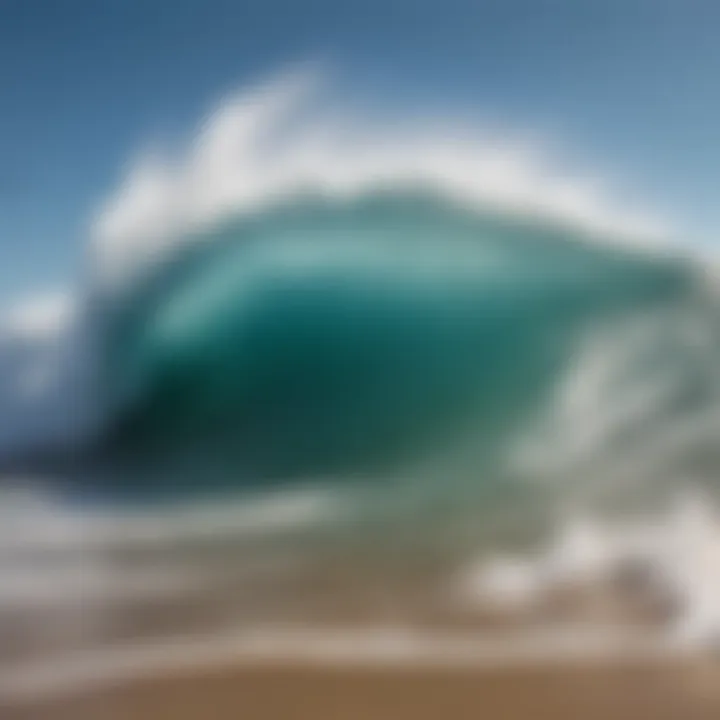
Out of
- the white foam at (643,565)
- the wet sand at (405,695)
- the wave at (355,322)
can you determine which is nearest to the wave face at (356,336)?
the wave at (355,322)

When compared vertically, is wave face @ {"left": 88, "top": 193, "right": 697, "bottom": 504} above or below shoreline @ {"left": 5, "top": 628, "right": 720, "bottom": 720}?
above

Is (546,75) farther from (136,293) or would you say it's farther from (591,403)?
(136,293)

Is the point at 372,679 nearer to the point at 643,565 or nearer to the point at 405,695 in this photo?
the point at 405,695

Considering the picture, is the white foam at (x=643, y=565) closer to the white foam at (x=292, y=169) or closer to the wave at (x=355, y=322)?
the wave at (x=355, y=322)

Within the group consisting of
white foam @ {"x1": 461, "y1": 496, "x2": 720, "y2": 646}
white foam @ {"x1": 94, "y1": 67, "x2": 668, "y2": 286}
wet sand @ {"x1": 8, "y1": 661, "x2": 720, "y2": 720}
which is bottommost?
wet sand @ {"x1": 8, "y1": 661, "x2": 720, "y2": 720}

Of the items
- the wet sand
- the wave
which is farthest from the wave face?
the wet sand

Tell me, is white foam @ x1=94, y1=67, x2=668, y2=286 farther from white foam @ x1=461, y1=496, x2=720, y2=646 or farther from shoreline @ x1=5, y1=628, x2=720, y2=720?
shoreline @ x1=5, y1=628, x2=720, y2=720

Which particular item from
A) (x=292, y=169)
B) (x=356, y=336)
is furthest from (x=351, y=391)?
(x=292, y=169)

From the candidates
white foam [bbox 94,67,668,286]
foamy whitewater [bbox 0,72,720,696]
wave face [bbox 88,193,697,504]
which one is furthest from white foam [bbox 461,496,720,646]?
white foam [bbox 94,67,668,286]
